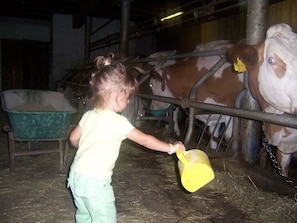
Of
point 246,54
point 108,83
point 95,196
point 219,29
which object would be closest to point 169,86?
point 246,54

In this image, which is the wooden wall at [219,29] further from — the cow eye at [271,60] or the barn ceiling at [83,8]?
the cow eye at [271,60]

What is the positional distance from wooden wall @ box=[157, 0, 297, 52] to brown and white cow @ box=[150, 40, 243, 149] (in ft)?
2.86

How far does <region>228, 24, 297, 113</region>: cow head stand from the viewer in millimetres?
2684

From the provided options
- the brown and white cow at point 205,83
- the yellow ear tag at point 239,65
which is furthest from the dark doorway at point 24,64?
the yellow ear tag at point 239,65

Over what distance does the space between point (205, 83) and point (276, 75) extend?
1638 millimetres

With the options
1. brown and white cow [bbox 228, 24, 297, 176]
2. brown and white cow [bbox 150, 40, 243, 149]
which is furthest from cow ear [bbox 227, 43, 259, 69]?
brown and white cow [bbox 150, 40, 243, 149]

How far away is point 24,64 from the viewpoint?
13148 millimetres

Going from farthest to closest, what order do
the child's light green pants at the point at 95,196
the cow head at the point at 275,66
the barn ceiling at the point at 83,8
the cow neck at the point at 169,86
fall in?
the barn ceiling at the point at 83,8
the cow neck at the point at 169,86
the cow head at the point at 275,66
the child's light green pants at the point at 95,196

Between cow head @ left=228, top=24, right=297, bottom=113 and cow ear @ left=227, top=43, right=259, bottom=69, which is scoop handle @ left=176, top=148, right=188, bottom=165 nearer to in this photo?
cow head @ left=228, top=24, right=297, bottom=113

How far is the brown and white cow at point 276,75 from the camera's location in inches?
106

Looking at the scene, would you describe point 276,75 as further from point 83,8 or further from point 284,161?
point 83,8

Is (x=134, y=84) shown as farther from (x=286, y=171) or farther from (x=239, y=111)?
(x=286, y=171)

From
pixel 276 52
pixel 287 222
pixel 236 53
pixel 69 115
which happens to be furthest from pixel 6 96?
pixel 287 222

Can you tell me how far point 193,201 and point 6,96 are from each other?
289cm
